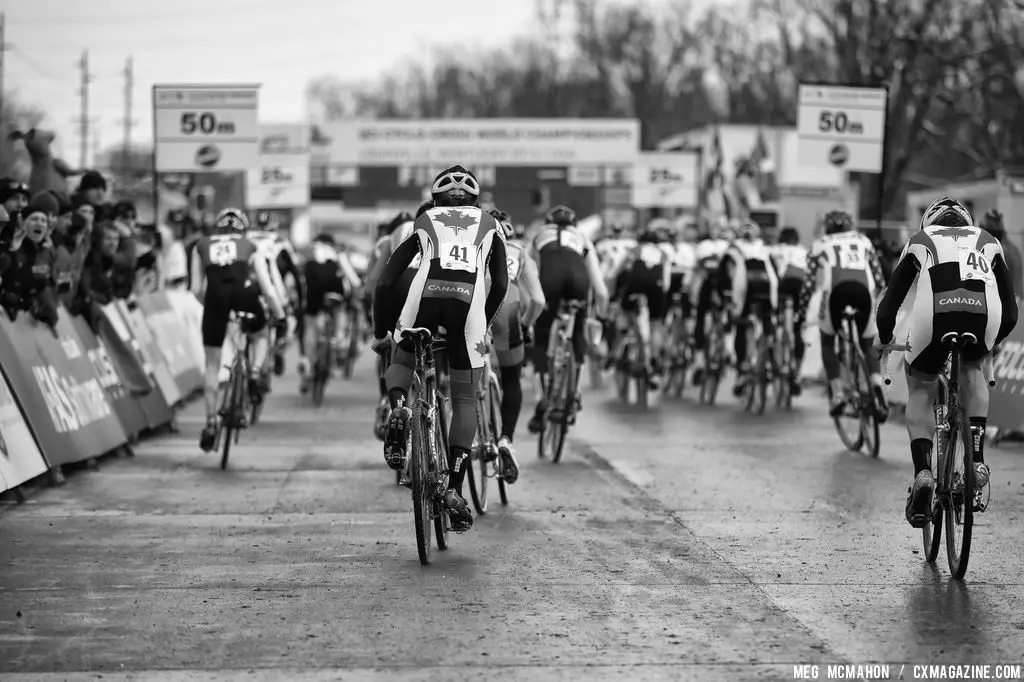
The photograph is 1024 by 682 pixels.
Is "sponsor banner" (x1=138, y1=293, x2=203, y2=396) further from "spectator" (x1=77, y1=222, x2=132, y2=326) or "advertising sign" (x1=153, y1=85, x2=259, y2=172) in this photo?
"advertising sign" (x1=153, y1=85, x2=259, y2=172)

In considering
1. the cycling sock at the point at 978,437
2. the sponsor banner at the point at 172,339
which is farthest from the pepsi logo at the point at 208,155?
the cycling sock at the point at 978,437

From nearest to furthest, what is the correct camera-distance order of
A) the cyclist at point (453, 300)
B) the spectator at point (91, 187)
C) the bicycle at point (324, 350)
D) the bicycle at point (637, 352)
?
the cyclist at point (453, 300), the spectator at point (91, 187), the bicycle at point (637, 352), the bicycle at point (324, 350)

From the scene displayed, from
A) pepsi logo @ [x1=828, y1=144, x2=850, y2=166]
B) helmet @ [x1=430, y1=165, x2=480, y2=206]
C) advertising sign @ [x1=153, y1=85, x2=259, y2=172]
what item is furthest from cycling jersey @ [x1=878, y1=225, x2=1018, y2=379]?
advertising sign @ [x1=153, y1=85, x2=259, y2=172]

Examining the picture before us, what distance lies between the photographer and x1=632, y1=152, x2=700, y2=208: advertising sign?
45.5 metres

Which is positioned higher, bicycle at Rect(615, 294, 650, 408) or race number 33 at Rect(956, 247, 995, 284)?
race number 33 at Rect(956, 247, 995, 284)

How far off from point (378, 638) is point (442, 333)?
241 cm

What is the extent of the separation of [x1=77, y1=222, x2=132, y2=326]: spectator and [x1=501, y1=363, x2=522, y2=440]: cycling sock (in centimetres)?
479

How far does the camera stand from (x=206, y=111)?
2473 cm

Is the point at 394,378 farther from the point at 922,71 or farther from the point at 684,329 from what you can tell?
the point at 922,71

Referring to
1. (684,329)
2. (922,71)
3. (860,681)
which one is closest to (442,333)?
(860,681)

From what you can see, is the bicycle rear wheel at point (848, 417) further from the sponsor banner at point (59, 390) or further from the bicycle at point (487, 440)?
the sponsor banner at point (59, 390)

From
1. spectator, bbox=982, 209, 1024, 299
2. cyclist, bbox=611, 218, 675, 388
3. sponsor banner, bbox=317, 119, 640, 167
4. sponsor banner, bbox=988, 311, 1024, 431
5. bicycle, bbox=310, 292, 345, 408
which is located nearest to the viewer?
sponsor banner, bbox=988, 311, 1024, 431

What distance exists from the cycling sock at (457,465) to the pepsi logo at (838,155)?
14.5 metres

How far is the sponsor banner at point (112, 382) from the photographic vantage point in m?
14.4
